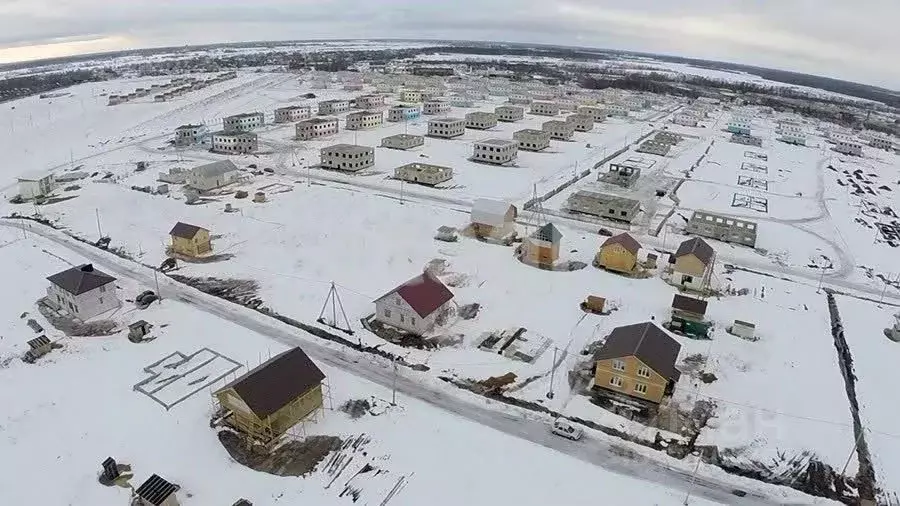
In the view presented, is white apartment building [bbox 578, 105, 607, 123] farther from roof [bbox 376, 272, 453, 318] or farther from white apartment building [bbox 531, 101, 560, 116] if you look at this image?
roof [bbox 376, 272, 453, 318]

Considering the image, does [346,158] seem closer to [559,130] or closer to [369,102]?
[559,130]

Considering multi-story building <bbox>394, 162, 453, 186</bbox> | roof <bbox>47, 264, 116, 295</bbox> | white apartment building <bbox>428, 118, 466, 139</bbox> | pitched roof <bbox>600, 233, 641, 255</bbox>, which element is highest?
white apartment building <bbox>428, 118, 466, 139</bbox>

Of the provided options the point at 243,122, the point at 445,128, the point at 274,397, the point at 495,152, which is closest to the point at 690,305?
the point at 274,397

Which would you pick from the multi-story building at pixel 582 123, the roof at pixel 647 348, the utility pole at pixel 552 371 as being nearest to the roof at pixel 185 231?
the utility pole at pixel 552 371

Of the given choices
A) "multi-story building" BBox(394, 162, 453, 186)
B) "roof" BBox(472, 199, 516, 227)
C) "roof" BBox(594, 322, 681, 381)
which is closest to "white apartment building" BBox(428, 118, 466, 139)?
"multi-story building" BBox(394, 162, 453, 186)

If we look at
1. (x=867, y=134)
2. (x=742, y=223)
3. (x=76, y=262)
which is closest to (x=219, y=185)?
(x=76, y=262)

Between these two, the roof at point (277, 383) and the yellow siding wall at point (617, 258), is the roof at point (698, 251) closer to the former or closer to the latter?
the yellow siding wall at point (617, 258)
